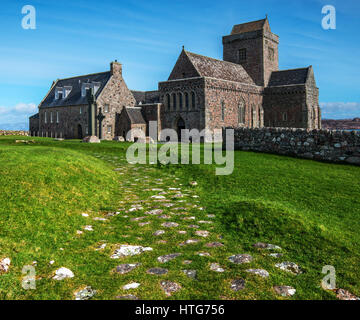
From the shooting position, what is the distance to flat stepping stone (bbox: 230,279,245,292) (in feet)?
16.0

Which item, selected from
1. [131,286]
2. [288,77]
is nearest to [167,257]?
[131,286]

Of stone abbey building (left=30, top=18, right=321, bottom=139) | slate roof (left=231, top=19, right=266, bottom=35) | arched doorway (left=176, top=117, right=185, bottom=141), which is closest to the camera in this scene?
stone abbey building (left=30, top=18, right=321, bottom=139)

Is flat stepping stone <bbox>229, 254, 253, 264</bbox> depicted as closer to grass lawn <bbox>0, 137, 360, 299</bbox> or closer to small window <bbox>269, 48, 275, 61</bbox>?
grass lawn <bbox>0, 137, 360, 299</bbox>

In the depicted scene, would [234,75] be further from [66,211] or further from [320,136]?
[66,211]

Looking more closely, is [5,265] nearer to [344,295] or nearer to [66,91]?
[344,295]

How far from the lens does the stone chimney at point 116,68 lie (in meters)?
52.1

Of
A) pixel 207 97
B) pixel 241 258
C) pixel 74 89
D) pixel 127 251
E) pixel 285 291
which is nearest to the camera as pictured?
pixel 285 291

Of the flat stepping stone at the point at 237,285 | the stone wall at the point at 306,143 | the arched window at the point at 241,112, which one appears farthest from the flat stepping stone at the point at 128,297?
the arched window at the point at 241,112

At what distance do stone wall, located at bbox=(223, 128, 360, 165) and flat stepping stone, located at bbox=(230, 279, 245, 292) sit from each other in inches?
582

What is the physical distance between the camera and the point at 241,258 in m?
6.00

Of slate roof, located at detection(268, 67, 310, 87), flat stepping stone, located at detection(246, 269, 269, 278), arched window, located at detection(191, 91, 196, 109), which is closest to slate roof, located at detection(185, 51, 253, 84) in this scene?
arched window, located at detection(191, 91, 196, 109)

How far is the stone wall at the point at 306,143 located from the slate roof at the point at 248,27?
1609 inches

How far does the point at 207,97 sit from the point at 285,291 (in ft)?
127
